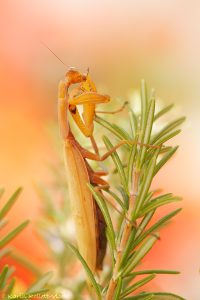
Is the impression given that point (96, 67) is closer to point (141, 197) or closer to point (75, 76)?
point (75, 76)

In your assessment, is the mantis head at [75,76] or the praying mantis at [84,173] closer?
the praying mantis at [84,173]

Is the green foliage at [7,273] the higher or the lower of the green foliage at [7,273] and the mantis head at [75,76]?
the lower

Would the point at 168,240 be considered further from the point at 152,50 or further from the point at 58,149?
the point at 152,50

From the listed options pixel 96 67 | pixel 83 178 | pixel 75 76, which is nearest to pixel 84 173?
pixel 83 178

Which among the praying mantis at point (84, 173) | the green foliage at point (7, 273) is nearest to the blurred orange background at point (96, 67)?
the praying mantis at point (84, 173)

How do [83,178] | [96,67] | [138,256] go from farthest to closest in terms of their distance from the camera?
[96,67], [83,178], [138,256]

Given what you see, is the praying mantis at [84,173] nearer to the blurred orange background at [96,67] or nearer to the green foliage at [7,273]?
the green foliage at [7,273]

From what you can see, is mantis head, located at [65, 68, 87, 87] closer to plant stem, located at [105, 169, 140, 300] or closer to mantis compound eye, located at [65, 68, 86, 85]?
mantis compound eye, located at [65, 68, 86, 85]

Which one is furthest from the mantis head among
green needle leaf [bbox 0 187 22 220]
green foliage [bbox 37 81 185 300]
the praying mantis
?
green needle leaf [bbox 0 187 22 220]
